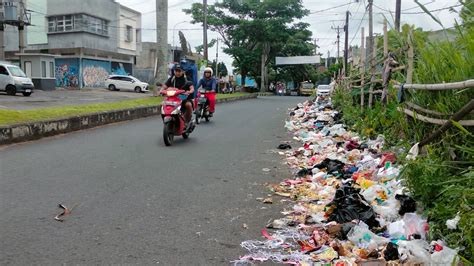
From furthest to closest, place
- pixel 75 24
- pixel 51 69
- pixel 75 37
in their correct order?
pixel 75 37, pixel 75 24, pixel 51 69

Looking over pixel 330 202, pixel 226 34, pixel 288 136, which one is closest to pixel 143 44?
pixel 226 34

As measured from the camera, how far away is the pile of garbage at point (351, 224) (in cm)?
339

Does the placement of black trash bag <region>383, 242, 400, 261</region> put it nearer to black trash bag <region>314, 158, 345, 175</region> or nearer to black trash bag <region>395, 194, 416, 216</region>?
black trash bag <region>395, 194, 416, 216</region>

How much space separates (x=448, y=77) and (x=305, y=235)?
7.43 ft

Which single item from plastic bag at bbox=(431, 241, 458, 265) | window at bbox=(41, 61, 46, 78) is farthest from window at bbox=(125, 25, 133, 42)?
plastic bag at bbox=(431, 241, 458, 265)

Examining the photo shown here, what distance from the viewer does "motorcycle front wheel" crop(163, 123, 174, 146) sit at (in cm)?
898

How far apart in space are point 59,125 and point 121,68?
120 ft

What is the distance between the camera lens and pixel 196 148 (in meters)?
8.91

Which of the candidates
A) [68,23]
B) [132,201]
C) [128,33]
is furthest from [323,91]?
[128,33]

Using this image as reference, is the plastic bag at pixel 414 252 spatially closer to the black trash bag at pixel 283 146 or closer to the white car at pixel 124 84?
the black trash bag at pixel 283 146

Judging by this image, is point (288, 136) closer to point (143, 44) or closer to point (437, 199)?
point (437, 199)

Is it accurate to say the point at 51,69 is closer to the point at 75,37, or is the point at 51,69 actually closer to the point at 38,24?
the point at 75,37

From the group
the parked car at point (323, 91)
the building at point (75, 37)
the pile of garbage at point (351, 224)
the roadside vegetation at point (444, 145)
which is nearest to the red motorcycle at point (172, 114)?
the pile of garbage at point (351, 224)

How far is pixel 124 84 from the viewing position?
40469 millimetres
